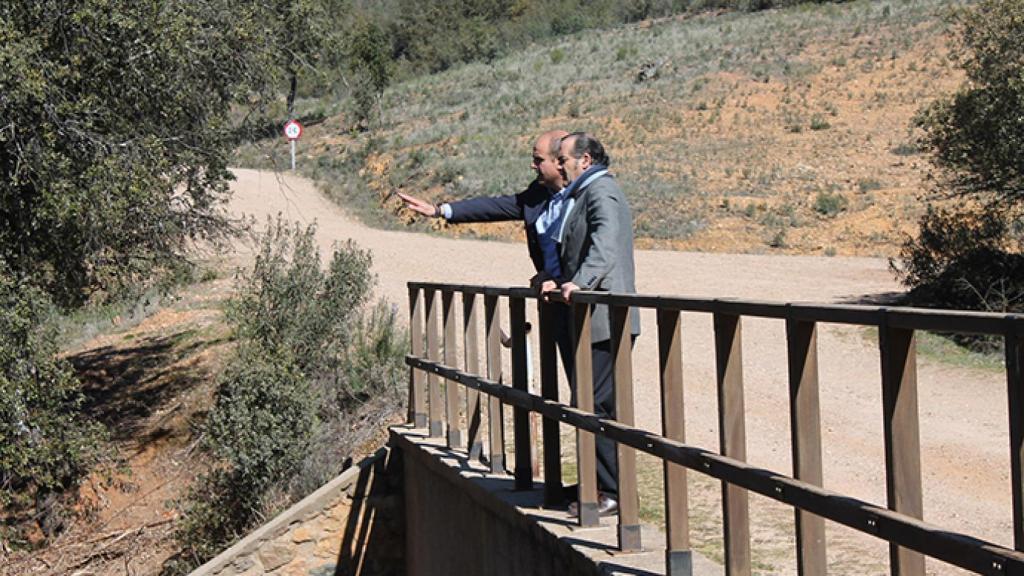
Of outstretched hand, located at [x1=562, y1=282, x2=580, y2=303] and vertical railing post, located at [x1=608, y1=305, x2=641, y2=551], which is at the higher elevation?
outstretched hand, located at [x1=562, y1=282, x2=580, y2=303]

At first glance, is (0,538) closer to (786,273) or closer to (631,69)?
(786,273)

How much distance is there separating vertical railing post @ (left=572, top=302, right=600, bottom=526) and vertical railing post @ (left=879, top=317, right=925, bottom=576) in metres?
2.43

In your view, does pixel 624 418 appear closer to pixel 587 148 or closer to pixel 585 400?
pixel 585 400

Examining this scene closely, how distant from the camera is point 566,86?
161 feet

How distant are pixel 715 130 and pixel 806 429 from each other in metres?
34.0

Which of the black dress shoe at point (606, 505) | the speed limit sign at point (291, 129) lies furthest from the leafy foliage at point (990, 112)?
the speed limit sign at point (291, 129)

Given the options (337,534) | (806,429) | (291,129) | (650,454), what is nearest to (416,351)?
(337,534)

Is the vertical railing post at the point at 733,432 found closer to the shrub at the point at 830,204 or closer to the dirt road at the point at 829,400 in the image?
the dirt road at the point at 829,400

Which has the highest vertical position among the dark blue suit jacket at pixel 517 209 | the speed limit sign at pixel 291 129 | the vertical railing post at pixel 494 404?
the speed limit sign at pixel 291 129

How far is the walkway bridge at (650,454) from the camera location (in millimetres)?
3193

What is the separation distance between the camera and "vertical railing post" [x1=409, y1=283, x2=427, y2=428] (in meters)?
9.44

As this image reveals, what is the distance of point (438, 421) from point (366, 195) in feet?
88.4

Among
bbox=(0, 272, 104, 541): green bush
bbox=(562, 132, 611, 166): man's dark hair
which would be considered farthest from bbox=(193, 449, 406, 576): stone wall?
bbox=(562, 132, 611, 166): man's dark hair

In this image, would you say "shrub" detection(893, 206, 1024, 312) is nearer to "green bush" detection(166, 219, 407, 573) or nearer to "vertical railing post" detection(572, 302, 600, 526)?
"green bush" detection(166, 219, 407, 573)
